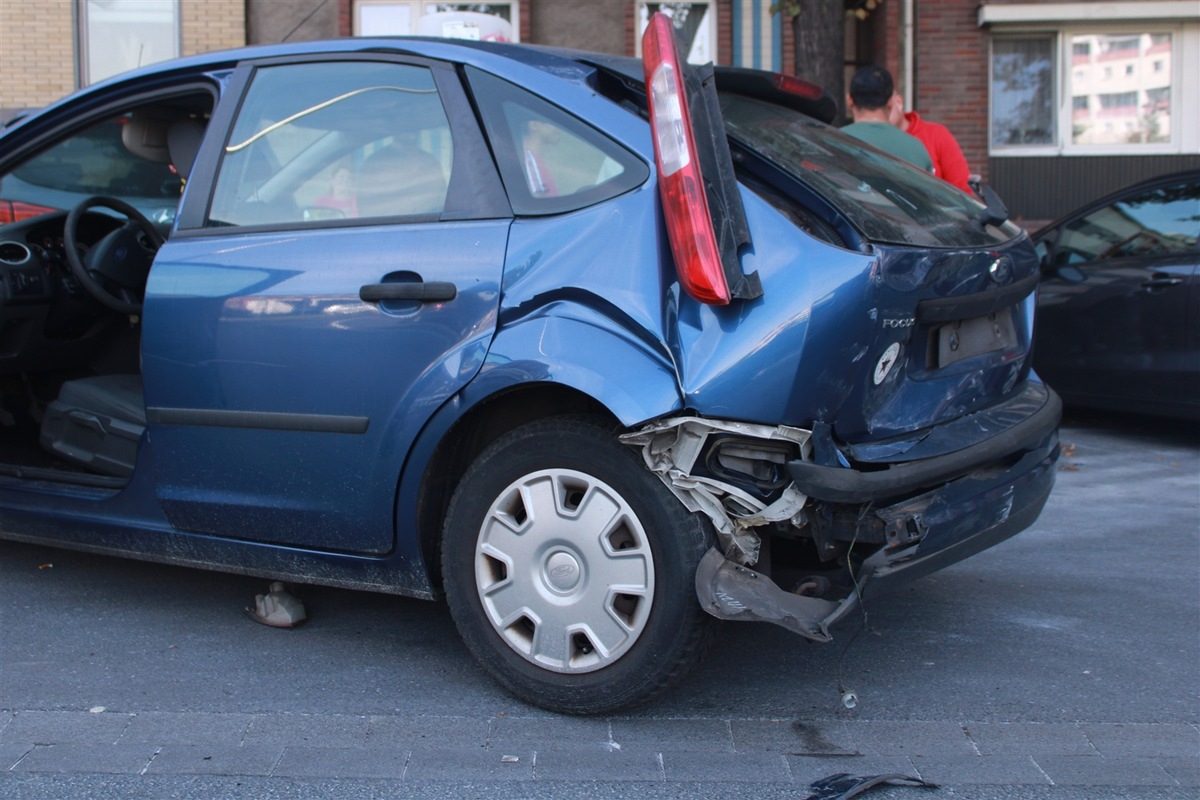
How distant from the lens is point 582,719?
3377 millimetres

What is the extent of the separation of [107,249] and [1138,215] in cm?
538

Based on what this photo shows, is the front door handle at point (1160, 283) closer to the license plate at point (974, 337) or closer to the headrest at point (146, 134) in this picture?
the license plate at point (974, 337)

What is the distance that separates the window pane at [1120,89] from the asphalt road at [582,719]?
942 cm

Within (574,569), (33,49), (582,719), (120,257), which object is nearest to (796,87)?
(574,569)

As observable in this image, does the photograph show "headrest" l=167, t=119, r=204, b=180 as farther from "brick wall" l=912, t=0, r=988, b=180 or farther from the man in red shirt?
"brick wall" l=912, t=0, r=988, b=180

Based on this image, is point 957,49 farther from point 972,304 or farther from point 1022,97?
point 972,304

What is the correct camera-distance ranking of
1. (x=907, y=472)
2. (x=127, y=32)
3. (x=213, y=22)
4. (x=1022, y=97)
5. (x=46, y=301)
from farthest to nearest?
(x=1022, y=97) < (x=127, y=32) < (x=213, y=22) < (x=46, y=301) < (x=907, y=472)

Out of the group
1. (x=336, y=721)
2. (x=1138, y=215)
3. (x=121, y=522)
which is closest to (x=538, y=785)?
(x=336, y=721)

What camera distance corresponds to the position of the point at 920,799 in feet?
9.62

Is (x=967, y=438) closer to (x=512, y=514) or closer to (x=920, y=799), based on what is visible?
(x=920, y=799)

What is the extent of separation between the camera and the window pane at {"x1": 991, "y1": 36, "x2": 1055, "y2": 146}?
1311cm

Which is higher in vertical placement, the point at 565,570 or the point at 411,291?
the point at 411,291

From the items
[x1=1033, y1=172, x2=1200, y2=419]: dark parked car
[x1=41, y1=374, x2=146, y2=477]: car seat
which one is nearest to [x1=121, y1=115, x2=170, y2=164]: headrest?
[x1=41, y1=374, x2=146, y2=477]: car seat

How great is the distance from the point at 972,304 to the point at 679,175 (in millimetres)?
919
